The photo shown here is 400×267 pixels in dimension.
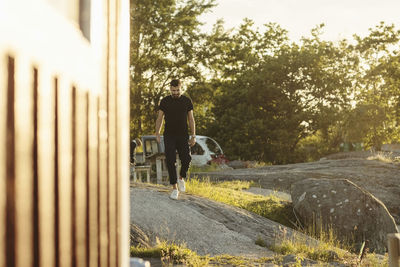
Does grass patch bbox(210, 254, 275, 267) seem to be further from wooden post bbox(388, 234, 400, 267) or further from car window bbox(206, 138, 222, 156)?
car window bbox(206, 138, 222, 156)

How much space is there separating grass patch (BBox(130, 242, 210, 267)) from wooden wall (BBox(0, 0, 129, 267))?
2.79m

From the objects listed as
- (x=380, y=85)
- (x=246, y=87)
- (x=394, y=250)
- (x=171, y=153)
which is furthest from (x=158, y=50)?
(x=394, y=250)

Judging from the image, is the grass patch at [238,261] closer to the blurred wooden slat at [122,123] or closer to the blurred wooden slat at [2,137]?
the blurred wooden slat at [122,123]

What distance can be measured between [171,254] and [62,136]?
13.9ft

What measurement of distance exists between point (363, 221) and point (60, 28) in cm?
848

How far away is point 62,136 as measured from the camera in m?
1.79

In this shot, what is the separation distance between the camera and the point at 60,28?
1779 mm

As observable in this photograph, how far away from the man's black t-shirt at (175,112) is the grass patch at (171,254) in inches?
96.5

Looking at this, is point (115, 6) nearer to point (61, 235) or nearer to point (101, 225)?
point (101, 225)

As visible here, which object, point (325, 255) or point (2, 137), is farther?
point (325, 255)

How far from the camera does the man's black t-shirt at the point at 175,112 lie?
27.1 ft

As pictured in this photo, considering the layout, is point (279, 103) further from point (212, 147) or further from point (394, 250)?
point (394, 250)

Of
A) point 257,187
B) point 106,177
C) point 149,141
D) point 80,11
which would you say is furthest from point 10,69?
point 149,141

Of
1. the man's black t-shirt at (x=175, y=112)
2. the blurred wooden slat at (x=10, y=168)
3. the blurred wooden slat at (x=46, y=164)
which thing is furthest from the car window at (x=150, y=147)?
the blurred wooden slat at (x=10, y=168)
